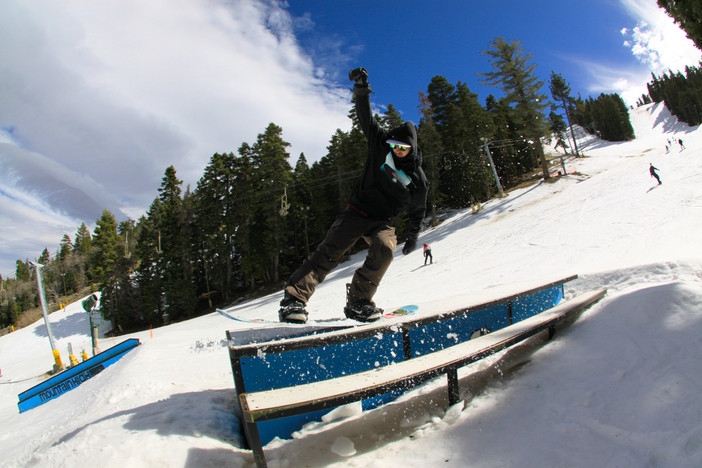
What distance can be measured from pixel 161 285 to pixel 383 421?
130 feet

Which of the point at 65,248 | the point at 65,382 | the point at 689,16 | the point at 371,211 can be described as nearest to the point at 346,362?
the point at 371,211

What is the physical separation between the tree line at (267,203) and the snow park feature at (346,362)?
1069 inches

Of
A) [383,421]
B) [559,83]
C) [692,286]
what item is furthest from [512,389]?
[559,83]

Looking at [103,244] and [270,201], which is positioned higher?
[103,244]

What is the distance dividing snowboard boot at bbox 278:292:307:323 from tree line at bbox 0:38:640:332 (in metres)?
27.0

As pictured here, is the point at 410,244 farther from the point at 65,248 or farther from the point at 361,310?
the point at 65,248

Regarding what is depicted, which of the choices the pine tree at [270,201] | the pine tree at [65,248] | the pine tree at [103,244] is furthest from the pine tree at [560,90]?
the pine tree at [65,248]

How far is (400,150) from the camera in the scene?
3.17m

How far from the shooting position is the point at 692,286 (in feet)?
7.43

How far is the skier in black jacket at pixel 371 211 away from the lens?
3.07 m

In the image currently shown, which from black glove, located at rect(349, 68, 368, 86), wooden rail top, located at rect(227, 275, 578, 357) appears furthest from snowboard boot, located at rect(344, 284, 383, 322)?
black glove, located at rect(349, 68, 368, 86)

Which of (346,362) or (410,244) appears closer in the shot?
(346,362)

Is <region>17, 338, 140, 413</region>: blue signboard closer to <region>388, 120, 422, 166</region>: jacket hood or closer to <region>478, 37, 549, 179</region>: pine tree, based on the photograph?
<region>388, 120, 422, 166</region>: jacket hood

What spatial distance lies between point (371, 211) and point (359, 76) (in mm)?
1238
